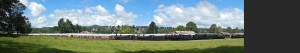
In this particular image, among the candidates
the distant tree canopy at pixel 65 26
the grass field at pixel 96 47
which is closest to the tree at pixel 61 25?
the distant tree canopy at pixel 65 26

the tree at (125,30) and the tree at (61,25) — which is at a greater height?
the tree at (61,25)

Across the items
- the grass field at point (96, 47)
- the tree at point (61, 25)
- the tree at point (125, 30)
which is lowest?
the grass field at point (96, 47)

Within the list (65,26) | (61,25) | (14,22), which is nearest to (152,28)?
(65,26)

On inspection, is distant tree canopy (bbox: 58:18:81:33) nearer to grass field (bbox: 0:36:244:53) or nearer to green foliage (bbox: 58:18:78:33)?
green foliage (bbox: 58:18:78:33)

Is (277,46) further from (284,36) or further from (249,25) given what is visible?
(249,25)

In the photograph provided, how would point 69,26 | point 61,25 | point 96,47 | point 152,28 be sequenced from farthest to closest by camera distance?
1. point 152,28
2. point 69,26
3. point 61,25
4. point 96,47

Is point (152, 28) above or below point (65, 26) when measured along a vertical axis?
below

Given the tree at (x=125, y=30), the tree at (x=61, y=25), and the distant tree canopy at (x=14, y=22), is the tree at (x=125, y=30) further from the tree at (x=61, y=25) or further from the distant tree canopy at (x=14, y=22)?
the distant tree canopy at (x=14, y=22)

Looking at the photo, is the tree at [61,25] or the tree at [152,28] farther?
the tree at [152,28]

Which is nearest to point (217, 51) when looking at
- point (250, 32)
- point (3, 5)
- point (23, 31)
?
point (3, 5)

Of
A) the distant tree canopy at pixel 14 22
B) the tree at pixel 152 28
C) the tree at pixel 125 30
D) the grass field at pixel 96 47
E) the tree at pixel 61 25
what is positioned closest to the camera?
the grass field at pixel 96 47

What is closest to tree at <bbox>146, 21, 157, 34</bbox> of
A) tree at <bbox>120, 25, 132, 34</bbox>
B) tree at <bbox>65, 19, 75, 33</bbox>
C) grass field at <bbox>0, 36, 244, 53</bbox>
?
tree at <bbox>120, 25, 132, 34</bbox>

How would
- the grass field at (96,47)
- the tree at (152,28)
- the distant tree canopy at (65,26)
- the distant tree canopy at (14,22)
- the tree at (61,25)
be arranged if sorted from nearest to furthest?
the grass field at (96,47), the distant tree canopy at (14,22), the tree at (61,25), the distant tree canopy at (65,26), the tree at (152,28)

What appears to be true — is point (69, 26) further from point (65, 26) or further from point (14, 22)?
point (14, 22)
